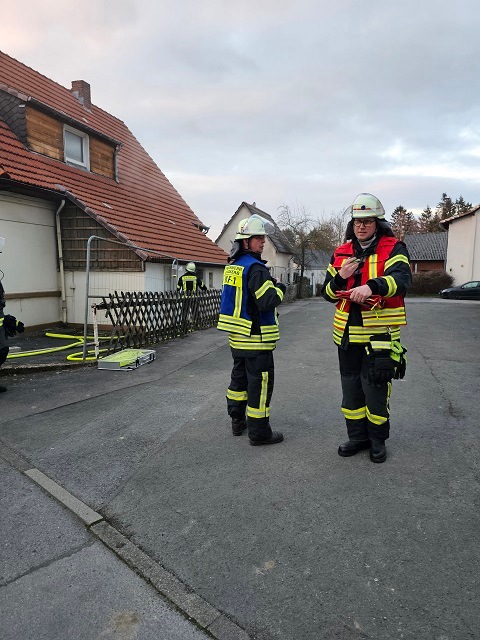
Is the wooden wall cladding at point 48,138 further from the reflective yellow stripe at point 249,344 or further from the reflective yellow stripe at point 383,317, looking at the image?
the reflective yellow stripe at point 383,317

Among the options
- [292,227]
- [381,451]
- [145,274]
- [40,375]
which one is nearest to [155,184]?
[145,274]

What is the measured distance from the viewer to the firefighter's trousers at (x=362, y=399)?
3445 millimetres

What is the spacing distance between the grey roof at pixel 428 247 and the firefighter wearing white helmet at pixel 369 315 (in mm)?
44518

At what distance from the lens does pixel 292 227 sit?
1422 inches

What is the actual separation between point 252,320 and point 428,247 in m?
48.2

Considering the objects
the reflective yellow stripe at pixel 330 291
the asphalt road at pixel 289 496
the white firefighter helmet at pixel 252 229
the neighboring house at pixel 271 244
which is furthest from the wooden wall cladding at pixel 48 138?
the neighboring house at pixel 271 244

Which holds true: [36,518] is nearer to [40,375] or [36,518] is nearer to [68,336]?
[40,375]

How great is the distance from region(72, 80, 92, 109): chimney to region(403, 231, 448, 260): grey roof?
120ft

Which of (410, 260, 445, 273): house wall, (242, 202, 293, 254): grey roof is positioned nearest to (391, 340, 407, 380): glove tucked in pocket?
(242, 202, 293, 254): grey roof

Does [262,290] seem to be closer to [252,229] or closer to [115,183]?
[252,229]

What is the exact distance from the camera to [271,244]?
32.6 m

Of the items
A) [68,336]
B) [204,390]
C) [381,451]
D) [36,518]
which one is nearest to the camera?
[36,518]

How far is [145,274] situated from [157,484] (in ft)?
26.9

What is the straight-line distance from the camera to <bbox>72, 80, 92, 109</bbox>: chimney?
53.6ft
